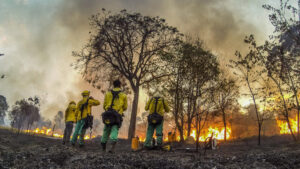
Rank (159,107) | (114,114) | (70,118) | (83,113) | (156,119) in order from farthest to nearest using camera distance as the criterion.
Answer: (70,118) < (83,113) < (159,107) < (156,119) < (114,114)

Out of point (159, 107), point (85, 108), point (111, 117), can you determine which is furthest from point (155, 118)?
point (85, 108)

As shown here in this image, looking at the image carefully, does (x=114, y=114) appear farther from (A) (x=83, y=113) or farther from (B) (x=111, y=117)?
(A) (x=83, y=113)

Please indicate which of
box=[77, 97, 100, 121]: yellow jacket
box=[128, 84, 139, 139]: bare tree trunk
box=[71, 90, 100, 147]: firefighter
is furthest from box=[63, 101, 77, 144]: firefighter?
box=[128, 84, 139, 139]: bare tree trunk

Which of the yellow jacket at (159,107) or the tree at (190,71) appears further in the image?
the tree at (190,71)

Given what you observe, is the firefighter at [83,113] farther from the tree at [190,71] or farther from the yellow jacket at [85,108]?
the tree at [190,71]

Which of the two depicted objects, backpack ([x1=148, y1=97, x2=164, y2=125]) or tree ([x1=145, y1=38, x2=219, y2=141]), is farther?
tree ([x1=145, y1=38, x2=219, y2=141])

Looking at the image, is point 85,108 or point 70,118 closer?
point 85,108

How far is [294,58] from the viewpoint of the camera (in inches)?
579

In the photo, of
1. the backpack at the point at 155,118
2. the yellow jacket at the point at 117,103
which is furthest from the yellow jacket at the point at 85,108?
the backpack at the point at 155,118

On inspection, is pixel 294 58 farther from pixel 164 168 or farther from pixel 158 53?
pixel 164 168

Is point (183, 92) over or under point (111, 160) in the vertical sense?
over

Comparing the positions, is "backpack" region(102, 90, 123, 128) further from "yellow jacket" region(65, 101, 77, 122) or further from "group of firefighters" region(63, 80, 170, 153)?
"yellow jacket" region(65, 101, 77, 122)

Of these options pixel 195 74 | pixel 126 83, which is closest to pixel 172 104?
pixel 195 74

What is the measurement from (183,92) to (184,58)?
109 inches
